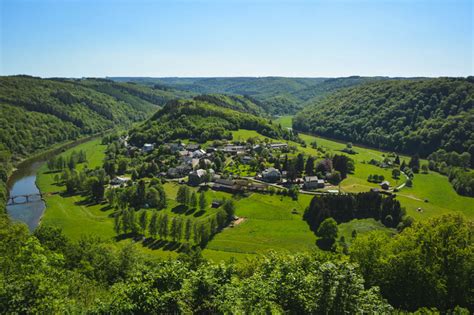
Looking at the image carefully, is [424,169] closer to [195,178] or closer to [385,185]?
[385,185]

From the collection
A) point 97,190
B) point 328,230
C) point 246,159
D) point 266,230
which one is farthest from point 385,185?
point 97,190

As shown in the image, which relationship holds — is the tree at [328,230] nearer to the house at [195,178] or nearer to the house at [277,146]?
the house at [195,178]

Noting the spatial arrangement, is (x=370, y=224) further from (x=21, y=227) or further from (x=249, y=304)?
(x=21, y=227)

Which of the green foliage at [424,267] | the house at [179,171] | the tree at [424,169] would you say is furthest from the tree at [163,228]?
the tree at [424,169]

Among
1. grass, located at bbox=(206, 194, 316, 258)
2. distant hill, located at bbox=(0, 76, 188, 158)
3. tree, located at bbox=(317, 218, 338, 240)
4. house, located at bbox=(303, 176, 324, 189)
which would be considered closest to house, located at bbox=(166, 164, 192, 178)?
grass, located at bbox=(206, 194, 316, 258)

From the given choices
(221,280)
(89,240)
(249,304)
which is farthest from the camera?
(89,240)

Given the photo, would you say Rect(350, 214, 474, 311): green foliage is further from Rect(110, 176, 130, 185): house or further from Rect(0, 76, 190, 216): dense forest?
Rect(0, 76, 190, 216): dense forest

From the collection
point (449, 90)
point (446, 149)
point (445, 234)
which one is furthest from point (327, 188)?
point (449, 90)
